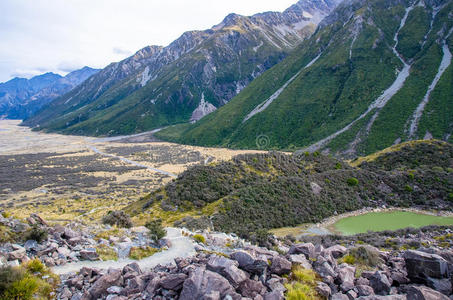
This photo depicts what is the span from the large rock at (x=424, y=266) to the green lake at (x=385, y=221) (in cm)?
2116

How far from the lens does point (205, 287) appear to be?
8047 mm

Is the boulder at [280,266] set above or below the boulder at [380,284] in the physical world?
above

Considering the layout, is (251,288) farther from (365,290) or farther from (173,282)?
(365,290)

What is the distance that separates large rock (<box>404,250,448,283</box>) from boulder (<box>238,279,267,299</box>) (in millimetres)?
5768

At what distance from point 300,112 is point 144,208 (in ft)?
337

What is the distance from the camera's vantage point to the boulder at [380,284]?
879 centimetres

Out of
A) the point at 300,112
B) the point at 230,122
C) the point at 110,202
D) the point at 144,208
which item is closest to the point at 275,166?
the point at 144,208

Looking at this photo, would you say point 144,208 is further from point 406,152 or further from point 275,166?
point 406,152

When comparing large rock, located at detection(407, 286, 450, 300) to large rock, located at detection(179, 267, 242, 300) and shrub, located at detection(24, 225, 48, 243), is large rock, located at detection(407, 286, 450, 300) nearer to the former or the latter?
large rock, located at detection(179, 267, 242, 300)

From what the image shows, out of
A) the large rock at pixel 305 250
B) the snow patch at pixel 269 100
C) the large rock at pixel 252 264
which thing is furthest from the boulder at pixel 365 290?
the snow patch at pixel 269 100

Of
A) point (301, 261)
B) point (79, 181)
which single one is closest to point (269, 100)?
point (79, 181)

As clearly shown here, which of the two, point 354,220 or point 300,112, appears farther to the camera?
point 300,112

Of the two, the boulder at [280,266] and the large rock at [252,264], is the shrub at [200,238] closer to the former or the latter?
the large rock at [252,264]

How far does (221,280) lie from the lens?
8.22 meters
